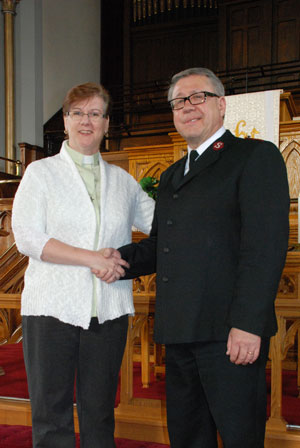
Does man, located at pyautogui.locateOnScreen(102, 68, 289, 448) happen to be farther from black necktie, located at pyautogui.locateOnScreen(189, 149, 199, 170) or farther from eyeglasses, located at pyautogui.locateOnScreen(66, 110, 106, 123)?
eyeglasses, located at pyautogui.locateOnScreen(66, 110, 106, 123)

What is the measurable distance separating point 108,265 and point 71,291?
16 cm

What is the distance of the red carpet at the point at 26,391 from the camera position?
2.67 metres

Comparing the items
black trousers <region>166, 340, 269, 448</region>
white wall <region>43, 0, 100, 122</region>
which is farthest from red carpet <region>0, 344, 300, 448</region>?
white wall <region>43, 0, 100, 122</region>

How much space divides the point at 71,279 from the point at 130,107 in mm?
8445

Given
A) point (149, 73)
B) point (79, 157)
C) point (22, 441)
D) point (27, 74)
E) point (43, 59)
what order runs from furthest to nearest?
point (149, 73)
point (43, 59)
point (27, 74)
point (22, 441)
point (79, 157)

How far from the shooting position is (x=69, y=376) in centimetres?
182

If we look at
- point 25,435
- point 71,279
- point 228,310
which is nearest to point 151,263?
point 71,279

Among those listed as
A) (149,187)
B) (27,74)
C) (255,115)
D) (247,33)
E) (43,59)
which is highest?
(247,33)

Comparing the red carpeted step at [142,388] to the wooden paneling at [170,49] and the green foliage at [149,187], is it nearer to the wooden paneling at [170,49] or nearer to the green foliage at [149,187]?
the green foliage at [149,187]

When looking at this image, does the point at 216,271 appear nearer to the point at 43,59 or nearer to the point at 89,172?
the point at 89,172

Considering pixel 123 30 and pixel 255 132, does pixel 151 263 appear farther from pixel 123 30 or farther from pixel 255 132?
pixel 123 30

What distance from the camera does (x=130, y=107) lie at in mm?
9883

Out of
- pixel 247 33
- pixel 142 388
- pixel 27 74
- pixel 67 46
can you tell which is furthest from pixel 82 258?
pixel 67 46

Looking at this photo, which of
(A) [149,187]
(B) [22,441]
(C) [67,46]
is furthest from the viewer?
(C) [67,46]
